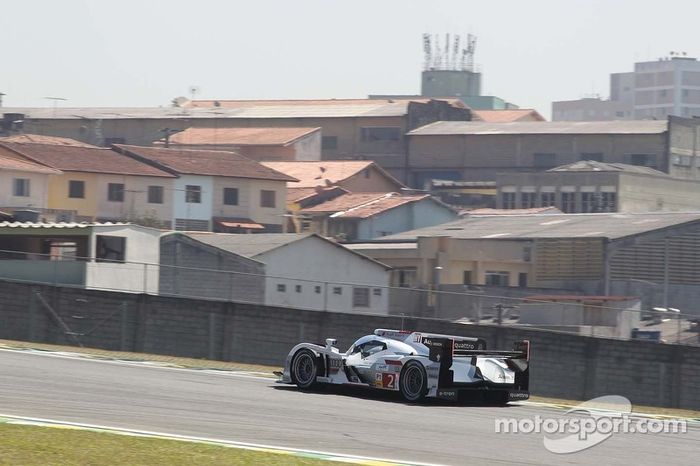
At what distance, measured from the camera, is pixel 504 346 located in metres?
29.6

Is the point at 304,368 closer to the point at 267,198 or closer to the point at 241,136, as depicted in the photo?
the point at 267,198

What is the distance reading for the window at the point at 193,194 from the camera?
3177 inches

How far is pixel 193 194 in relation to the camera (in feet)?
266

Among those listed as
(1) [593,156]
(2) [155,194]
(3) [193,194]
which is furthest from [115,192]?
(1) [593,156]

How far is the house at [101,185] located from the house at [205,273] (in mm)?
23838

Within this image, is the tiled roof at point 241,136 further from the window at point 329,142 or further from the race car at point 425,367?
the race car at point 425,367

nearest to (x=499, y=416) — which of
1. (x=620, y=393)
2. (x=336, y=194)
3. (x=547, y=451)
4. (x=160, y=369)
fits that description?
(x=547, y=451)

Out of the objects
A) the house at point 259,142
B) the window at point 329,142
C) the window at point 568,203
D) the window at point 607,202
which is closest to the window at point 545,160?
the window at point 568,203

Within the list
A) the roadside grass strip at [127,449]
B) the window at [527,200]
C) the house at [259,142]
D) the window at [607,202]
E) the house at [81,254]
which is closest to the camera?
the roadside grass strip at [127,449]

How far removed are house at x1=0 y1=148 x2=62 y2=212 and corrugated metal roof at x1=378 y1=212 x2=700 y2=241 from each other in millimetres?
19613

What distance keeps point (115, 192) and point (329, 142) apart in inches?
1434

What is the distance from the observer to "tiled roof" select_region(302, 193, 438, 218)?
81.6 metres

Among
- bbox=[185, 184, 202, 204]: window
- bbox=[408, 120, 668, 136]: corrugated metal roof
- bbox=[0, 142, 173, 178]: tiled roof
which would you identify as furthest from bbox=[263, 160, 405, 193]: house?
bbox=[0, 142, 173, 178]: tiled roof

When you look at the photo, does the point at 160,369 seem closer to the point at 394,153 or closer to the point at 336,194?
the point at 336,194
